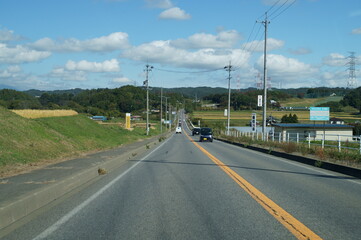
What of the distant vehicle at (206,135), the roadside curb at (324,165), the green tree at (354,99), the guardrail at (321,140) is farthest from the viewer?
the distant vehicle at (206,135)

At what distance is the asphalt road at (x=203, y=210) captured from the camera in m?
6.00

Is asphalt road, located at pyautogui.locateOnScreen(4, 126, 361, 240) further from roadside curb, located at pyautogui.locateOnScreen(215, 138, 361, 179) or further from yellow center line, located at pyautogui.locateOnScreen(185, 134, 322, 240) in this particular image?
roadside curb, located at pyautogui.locateOnScreen(215, 138, 361, 179)

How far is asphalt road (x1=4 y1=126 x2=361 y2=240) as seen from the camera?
6.00 metres

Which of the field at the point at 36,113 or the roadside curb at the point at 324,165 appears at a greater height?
the field at the point at 36,113

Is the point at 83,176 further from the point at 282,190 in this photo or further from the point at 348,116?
the point at 348,116

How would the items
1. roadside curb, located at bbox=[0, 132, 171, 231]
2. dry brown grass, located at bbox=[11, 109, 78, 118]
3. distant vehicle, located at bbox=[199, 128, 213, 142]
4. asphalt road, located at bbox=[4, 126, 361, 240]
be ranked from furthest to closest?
distant vehicle, located at bbox=[199, 128, 213, 142] < dry brown grass, located at bbox=[11, 109, 78, 118] < roadside curb, located at bbox=[0, 132, 171, 231] < asphalt road, located at bbox=[4, 126, 361, 240]

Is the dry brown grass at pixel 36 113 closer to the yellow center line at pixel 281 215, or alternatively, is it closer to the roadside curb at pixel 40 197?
the roadside curb at pixel 40 197

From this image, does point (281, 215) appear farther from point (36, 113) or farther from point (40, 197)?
point (36, 113)

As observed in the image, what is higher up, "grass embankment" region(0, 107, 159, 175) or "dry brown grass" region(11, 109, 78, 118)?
"dry brown grass" region(11, 109, 78, 118)

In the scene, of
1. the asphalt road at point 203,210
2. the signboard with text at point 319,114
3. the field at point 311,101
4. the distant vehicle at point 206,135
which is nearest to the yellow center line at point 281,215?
the asphalt road at point 203,210

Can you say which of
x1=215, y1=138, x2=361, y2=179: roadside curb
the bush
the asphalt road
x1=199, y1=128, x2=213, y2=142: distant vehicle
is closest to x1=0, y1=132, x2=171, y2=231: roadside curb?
the asphalt road

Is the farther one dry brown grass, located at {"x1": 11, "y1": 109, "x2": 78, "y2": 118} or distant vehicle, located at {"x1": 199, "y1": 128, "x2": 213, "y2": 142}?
distant vehicle, located at {"x1": 199, "y1": 128, "x2": 213, "y2": 142}

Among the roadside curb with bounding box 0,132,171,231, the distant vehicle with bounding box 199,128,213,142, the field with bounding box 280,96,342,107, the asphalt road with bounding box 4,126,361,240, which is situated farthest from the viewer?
the field with bounding box 280,96,342,107

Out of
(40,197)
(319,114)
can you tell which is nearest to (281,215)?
(40,197)
